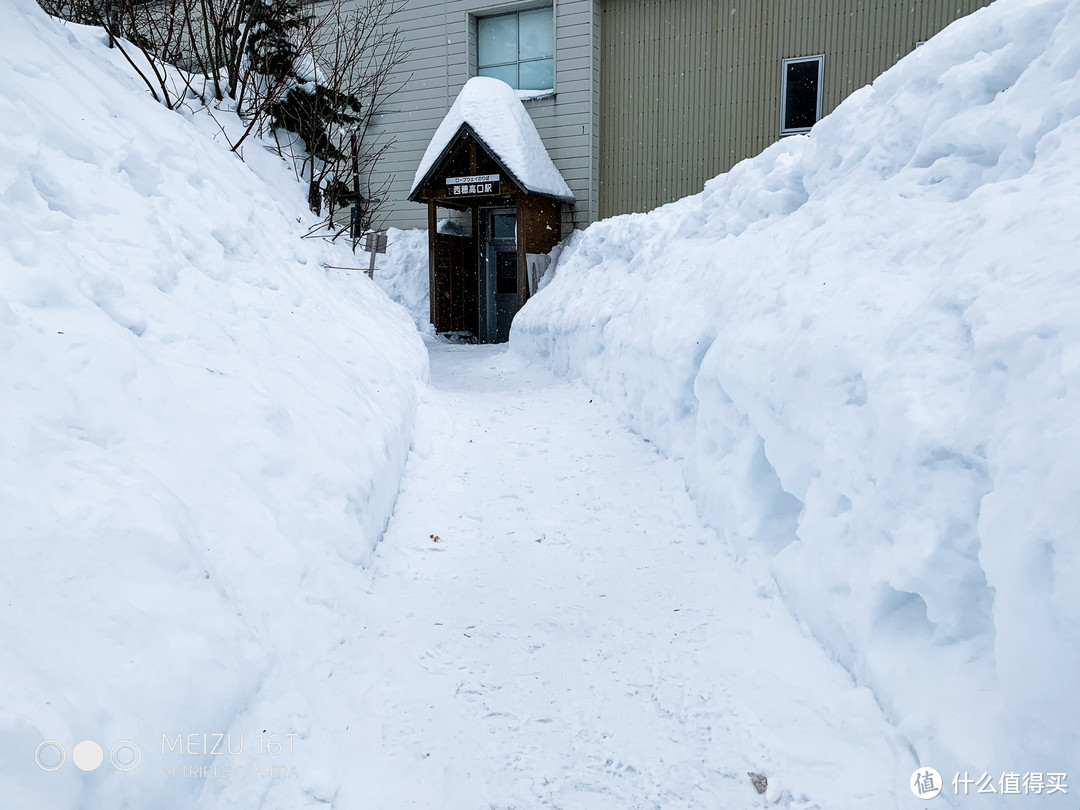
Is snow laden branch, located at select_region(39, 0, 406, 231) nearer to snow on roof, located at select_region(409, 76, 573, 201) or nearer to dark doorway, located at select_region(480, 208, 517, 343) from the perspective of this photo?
snow on roof, located at select_region(409, 76, 573, 201)

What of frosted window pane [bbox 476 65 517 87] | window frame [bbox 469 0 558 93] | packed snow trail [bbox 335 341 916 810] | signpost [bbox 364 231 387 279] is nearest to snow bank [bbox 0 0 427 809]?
packed snow trail [bbox 335 341 916 810]

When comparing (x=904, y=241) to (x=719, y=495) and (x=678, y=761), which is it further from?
(x=678, y=761)

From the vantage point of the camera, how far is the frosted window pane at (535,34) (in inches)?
557

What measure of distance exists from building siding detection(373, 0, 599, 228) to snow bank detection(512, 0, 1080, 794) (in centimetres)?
873

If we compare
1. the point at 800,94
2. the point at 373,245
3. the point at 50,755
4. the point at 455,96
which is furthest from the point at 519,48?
the point at 50,755

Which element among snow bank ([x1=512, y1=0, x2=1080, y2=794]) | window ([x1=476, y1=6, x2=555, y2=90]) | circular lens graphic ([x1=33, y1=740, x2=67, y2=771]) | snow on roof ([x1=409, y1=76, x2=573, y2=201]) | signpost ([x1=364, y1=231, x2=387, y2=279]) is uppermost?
window ([x1=476, y1=6, x2=555, y2=90])

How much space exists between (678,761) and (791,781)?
441 mm

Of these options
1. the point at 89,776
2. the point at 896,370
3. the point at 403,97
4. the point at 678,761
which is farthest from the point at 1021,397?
the point at 403,97

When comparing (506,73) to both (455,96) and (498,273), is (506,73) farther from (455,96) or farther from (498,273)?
(498,273)

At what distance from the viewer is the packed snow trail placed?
2746 mm

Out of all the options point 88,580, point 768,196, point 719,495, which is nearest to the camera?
point 88,580

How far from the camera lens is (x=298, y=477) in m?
3.87

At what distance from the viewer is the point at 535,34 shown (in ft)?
46.9

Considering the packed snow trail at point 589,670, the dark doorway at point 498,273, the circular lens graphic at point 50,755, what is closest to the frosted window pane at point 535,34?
the dark doorway at point 498,273
